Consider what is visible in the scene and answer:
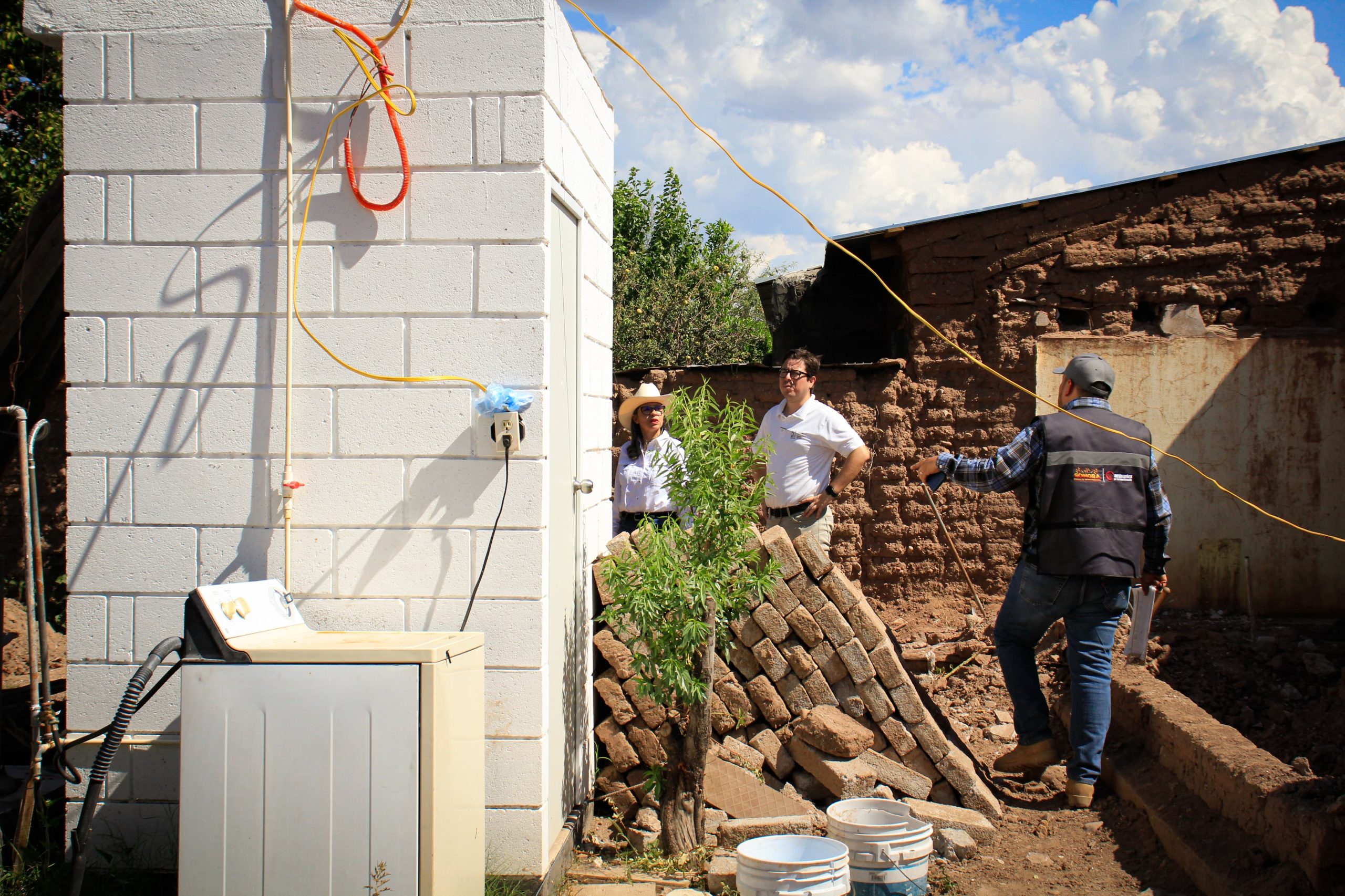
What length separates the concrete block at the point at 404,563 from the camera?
330cm

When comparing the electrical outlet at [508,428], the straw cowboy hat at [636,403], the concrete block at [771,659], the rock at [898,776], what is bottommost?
the rock at [898,776]

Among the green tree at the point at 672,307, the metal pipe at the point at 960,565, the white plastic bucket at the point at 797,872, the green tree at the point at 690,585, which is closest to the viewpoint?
the white plastic bucket at the point at 797,872

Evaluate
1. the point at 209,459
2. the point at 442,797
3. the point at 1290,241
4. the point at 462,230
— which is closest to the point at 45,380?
the point at 209,459

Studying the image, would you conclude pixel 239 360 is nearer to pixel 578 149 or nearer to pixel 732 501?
pixel 578 149

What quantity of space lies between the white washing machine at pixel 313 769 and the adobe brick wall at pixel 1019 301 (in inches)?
188

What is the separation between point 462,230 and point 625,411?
232 centimetres

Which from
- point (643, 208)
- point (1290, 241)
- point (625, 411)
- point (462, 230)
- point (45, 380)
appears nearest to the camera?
point (462, 230)

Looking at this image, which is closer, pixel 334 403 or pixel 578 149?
pixel 334 403

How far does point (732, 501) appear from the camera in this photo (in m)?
3.66

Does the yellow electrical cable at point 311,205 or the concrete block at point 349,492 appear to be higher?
the yellow electrical cable at point 311,205

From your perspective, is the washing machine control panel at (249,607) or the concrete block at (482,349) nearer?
the washing machine control panel at (249,607)

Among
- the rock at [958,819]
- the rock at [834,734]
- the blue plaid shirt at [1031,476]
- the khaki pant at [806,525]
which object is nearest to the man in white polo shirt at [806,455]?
the khaki pant at [806,525]

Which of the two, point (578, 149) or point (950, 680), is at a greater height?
point (578, 149)

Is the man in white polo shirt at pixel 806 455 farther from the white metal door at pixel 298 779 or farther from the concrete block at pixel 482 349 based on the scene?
the white metal door at pixel 298 779
